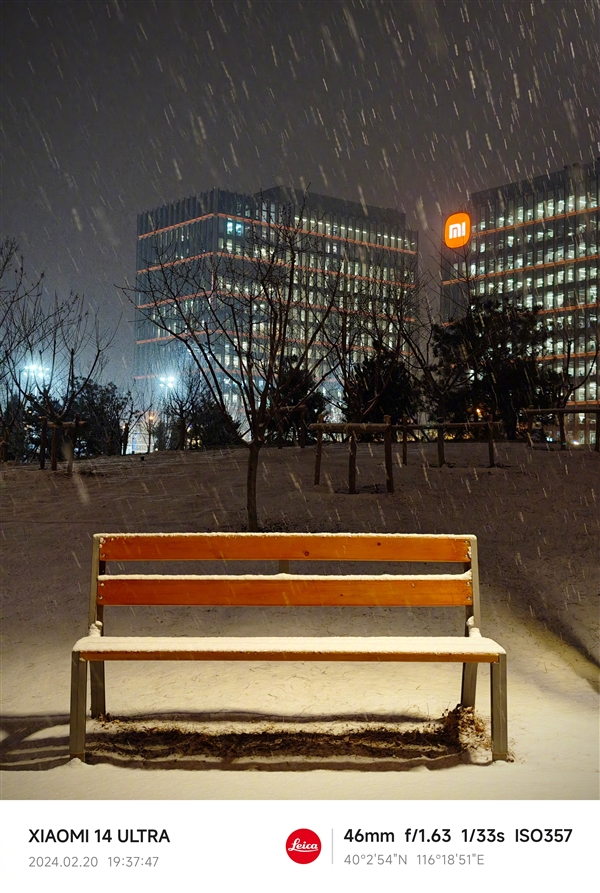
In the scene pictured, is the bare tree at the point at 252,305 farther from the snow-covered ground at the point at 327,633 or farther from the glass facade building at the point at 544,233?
the glass facade building at the point at 544,233

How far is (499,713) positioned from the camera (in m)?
3.58

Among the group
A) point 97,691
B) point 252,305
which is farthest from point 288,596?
point 252,305

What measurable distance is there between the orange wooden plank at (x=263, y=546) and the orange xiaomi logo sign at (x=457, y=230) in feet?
57.4

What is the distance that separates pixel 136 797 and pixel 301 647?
918mm

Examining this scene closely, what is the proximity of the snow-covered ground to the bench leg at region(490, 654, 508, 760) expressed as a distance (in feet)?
0.23

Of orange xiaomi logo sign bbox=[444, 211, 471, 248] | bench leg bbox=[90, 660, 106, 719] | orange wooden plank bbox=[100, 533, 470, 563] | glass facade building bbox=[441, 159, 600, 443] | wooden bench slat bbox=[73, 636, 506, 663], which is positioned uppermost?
glass facade building bbox=[441, 159, 600, 443]

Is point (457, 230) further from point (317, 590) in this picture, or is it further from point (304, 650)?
point (304, 650)

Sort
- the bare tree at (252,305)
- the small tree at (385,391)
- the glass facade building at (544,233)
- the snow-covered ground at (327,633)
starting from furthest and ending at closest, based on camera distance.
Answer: the glass facade building at (544,233) → the small tree at (385,391) → the bare tree at (252,305) → the snow-covered ground at (327,633)

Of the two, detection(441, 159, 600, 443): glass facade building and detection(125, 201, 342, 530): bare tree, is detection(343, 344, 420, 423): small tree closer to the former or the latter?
detection(125, 201, 342, 530): bare tree

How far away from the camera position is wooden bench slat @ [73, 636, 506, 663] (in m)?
3.63
